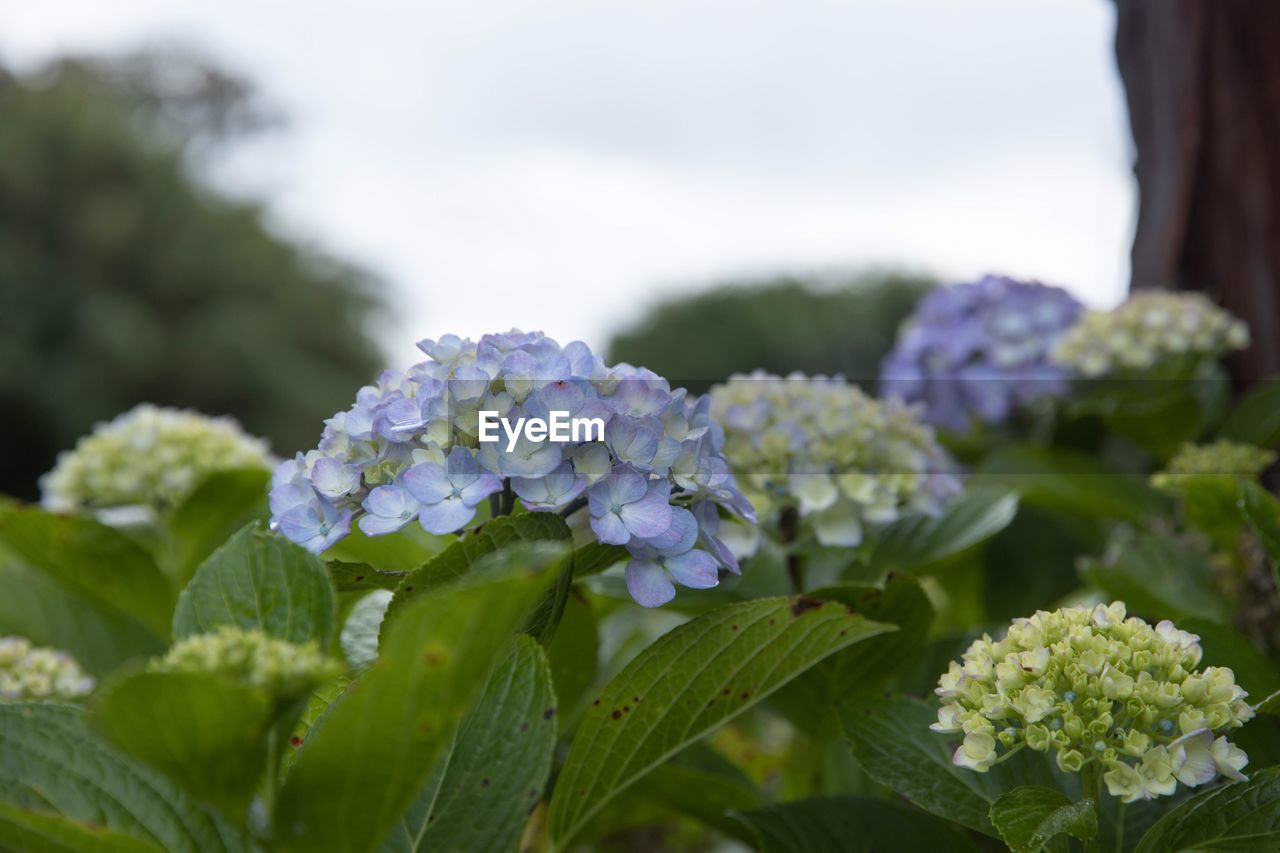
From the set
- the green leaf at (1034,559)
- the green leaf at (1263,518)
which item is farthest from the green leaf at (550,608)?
the green leaf at (1034,559)

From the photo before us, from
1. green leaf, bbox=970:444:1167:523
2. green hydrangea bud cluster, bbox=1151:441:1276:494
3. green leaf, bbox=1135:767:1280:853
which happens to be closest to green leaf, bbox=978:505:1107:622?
green leaf, bbox=970:444:1167:523

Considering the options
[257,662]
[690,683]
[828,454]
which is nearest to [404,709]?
[257,662]

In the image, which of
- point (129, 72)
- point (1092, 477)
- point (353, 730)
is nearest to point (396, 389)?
point (353, 730)

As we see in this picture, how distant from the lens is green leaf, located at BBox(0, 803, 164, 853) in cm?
60

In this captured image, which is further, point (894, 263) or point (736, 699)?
point (894, 263)

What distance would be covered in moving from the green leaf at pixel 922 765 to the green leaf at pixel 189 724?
0.46m

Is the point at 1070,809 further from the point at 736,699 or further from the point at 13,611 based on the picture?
the point at 13,611

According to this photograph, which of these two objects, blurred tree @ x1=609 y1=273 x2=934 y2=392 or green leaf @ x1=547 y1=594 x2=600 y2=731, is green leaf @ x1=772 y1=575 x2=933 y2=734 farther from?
blurred tree @ x1=609 y1=273 x2=934 y2=392

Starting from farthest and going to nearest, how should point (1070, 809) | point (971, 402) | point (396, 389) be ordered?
point (971, 402) → point (396, 389) → point (1070, 809)

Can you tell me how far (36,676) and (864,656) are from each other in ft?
2.47

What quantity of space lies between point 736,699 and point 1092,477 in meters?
0.92

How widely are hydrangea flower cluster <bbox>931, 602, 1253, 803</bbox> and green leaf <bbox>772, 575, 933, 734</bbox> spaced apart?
0.22 metres

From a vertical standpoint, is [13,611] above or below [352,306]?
below

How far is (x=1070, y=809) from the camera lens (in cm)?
71
